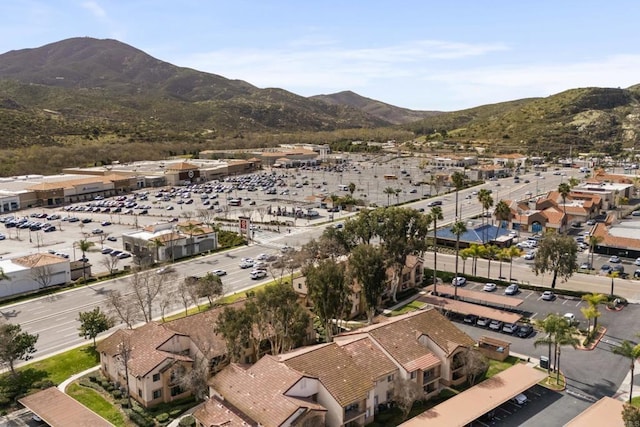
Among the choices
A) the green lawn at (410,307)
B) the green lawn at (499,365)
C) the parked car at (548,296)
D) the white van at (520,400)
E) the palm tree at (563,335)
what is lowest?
the green lawn at (499,365)

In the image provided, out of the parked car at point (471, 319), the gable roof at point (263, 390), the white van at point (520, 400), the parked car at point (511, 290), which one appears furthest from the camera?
the parked car at point (511, 290)

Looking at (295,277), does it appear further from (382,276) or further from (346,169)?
(346,169)

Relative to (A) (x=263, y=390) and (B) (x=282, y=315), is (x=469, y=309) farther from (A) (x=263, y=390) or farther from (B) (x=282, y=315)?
(A) (x=263, y=390)

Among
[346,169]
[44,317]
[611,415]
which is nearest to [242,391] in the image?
[611,415]

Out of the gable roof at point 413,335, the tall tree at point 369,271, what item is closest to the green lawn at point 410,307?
the tall tree at point 369,271

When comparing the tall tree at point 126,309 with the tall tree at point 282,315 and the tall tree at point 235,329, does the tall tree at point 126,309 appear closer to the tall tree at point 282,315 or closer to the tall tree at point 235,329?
the tall tree at point 235,329

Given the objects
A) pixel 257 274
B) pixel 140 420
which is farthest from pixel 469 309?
pixel 140 420
